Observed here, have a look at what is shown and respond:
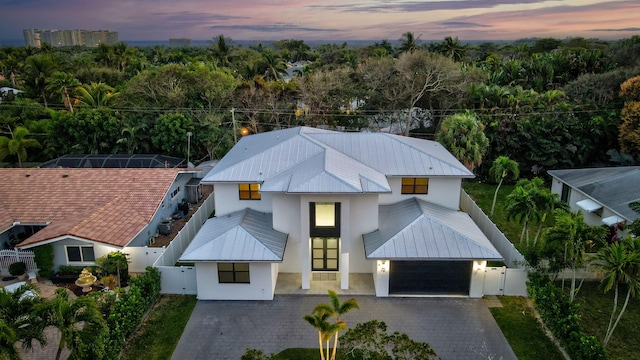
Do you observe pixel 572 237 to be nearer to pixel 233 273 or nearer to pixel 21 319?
pixel 233 273

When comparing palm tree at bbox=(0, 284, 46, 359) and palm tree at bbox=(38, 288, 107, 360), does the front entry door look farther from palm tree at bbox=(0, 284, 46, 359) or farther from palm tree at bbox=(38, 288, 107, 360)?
palm tree at bbox=(0, 284, 46, 359)

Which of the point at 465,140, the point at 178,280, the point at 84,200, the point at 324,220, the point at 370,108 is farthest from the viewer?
the point at 370,108

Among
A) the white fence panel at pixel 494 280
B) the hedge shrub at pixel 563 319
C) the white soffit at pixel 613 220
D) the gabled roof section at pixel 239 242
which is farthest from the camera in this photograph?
the white soffit at pixel 613 220

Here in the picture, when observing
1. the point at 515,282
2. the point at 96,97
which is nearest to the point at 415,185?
the point at 515,282

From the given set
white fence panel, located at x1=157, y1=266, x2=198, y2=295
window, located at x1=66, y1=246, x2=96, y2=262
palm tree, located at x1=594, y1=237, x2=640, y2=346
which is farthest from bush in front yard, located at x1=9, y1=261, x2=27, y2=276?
palm tree, located at x1=594, y1=237, x2=640, y2=346

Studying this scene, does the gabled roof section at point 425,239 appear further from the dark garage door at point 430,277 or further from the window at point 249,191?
the window at point 249,191

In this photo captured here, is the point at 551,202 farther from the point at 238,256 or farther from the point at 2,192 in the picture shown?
the point at 2,192

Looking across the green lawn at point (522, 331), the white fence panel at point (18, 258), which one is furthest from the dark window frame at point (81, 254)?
the green lawn at point (522, 331)
